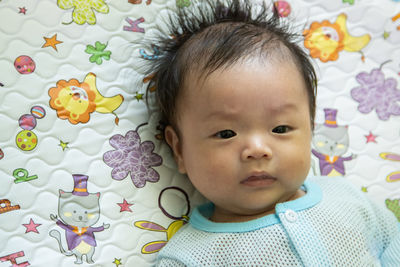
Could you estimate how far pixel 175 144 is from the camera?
1.08 m

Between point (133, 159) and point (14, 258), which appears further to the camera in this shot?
point (133, 159)

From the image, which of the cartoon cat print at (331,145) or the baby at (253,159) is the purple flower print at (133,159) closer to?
the baby at (253,159)

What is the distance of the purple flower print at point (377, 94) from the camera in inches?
51.0

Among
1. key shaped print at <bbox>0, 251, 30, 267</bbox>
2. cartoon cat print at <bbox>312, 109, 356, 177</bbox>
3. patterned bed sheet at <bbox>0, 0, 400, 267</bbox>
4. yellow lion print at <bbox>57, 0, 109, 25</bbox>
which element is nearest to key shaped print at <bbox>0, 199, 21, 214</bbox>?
patterned bed sheet at <bbox>0, 0, 400, 267</bbox>

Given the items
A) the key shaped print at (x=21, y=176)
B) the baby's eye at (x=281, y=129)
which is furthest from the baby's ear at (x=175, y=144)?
the key shaped print at (x=21, y=176)

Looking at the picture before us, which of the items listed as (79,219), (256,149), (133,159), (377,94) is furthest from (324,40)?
(79,219)

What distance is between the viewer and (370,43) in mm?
1331

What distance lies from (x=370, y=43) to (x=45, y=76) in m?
0.99

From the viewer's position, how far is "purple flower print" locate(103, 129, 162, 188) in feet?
3.61

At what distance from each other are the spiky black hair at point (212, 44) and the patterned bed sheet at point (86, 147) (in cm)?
6

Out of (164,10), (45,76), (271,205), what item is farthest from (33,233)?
(164,10)

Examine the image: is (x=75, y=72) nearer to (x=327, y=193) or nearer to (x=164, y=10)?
(x=164, y=10)

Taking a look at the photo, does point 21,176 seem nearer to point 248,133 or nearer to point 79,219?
point 79,219

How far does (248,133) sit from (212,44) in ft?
0.76
